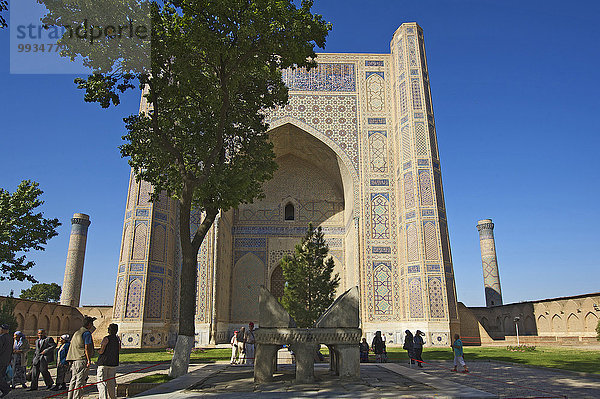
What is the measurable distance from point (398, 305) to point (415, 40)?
10.9 metres

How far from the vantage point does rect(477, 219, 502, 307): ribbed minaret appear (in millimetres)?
28516

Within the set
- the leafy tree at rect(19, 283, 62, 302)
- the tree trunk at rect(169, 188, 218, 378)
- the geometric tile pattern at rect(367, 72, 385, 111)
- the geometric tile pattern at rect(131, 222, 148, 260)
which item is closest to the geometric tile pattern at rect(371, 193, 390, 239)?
the geometric tile pattern at rect(367, 72, 385, 111)

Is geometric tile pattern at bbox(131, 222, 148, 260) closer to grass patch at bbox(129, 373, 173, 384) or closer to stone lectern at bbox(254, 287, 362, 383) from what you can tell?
grass patch at bbox(129, 373, 173, 384)

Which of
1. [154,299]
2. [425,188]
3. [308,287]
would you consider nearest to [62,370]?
[308,287]

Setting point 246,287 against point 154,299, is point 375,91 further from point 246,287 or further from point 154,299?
point 154,299

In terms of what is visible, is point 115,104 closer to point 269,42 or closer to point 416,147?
point 269,42

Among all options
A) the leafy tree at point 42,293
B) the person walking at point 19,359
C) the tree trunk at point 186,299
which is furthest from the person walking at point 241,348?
the leafy tree at point 42,293

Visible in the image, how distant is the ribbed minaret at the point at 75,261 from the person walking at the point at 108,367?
23.9 metres

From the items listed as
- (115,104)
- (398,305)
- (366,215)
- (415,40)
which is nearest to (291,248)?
(366,215)

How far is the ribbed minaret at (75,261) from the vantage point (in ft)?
86.1

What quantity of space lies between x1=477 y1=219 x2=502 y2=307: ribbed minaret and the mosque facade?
1408cm

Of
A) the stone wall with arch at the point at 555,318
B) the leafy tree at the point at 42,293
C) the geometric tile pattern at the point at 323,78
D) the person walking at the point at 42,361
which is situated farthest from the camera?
the leafy tree at the point at 42,293

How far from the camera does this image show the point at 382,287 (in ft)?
54.7

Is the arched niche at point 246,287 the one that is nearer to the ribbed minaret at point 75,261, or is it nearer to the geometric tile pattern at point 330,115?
the geometric tile pattern at point 330,115
